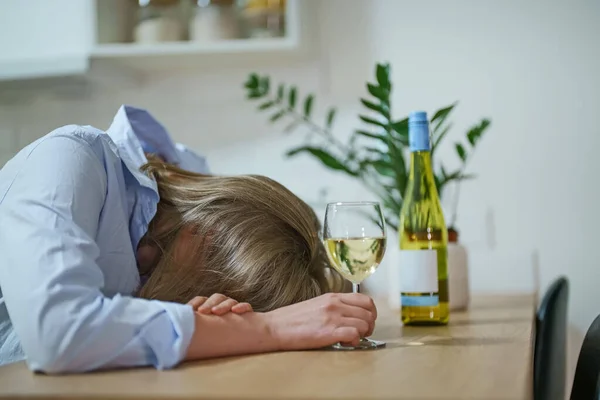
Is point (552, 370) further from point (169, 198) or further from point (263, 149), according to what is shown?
point (263, 149)

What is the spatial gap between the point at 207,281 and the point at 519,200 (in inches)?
52.3

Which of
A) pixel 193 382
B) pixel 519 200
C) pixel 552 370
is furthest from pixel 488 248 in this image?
pixel 193 382

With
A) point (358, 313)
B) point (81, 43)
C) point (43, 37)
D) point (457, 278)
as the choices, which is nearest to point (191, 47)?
point (81, 43)

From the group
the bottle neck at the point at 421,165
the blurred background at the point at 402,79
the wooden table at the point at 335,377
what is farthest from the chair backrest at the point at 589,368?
the blurred background at the point at 402,79

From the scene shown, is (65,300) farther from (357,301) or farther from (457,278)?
(457,278)

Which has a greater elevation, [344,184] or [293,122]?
[293,122]

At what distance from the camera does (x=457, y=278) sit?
1480 mm

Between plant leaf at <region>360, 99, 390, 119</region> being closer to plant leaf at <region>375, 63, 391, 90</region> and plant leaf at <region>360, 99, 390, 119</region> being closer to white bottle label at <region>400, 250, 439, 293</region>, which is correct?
plant leaf at <region>375, 63, 391, 90</region>

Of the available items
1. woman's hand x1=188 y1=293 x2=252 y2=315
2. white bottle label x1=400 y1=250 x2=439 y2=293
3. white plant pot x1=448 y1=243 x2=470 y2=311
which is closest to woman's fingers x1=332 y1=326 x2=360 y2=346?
woman's hand x1=188 y1=293 x2=252 y2=315

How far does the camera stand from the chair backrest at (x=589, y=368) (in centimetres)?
100

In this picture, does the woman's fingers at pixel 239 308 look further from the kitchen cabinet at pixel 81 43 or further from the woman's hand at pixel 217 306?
the kitchen cabinet at pixel 81 43

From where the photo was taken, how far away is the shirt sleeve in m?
0.74

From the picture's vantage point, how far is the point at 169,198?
1.13 m

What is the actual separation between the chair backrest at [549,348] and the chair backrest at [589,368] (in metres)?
0.14
